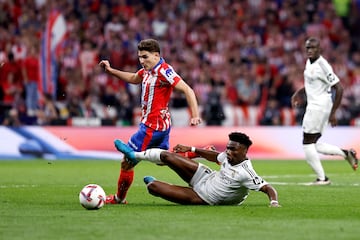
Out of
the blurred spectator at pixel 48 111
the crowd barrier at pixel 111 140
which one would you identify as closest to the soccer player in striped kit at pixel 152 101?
the crowd barrier at pixel 111 140

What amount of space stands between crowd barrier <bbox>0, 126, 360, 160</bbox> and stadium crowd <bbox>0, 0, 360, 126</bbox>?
2.15 feet

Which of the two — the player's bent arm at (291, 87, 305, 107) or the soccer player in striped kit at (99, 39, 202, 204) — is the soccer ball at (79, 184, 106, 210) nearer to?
the soccer player in striped kit at (99, 39, 202, 204)

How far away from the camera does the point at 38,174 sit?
62.7 feet

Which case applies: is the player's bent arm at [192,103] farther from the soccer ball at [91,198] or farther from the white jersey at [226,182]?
the soccer ball at [91,198]

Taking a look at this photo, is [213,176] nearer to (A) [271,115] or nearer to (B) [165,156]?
(B) [165,156]

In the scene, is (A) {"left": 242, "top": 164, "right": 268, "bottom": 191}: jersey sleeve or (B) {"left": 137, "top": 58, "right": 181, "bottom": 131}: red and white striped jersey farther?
(B) {"left": 137, "top": 58, "right": 181, "bottom": 131}: red and white striped jersey

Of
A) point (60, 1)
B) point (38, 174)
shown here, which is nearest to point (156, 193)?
point (38, 174)

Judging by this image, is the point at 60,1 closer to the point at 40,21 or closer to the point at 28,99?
the point at 40,21

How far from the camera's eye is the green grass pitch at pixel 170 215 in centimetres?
914

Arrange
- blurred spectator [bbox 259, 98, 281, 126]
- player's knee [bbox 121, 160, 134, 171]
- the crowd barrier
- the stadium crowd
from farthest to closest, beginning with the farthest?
1. blurred spectator [bbox 259, 98, 281, 126]
2. the stadium crowd
3. the crowd barrier
4. player's knee [bbox 121, 160, 134, 171]

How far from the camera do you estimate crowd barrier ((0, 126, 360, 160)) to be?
24.1 metres

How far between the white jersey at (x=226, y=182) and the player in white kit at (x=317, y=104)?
4577mm

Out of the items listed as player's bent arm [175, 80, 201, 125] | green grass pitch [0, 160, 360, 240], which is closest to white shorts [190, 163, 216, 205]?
green grass pitch [0, 160, 360, 240]

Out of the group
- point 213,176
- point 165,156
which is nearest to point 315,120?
point 213,176
